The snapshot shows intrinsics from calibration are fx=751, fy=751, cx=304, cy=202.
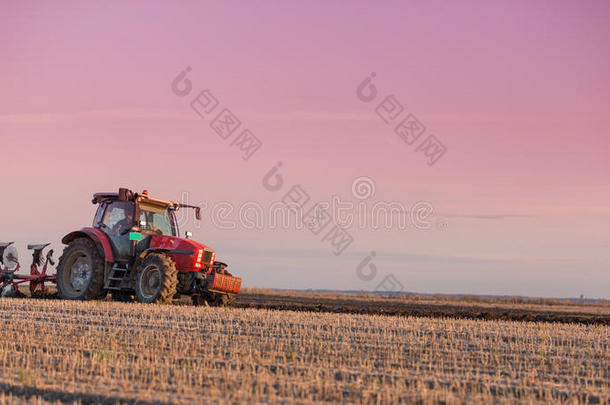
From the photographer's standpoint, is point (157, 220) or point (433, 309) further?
point (433, 309)

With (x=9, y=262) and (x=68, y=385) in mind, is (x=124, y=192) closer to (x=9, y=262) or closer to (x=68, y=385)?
(x=9, y=262)

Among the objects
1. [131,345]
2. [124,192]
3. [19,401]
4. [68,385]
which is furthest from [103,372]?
[124,192]

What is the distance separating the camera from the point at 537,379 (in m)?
8.88

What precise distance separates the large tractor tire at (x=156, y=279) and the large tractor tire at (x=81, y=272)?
1161 mm

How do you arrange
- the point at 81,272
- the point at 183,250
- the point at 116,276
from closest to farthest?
the point at 183,250
the point at 116,276
the point at 81,272

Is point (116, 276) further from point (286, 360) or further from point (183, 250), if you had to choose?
point (286, 360)

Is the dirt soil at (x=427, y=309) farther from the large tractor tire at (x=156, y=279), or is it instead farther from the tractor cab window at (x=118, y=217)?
the tractor cab window at (x=118, y=217)

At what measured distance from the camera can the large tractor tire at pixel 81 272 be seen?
1897cm

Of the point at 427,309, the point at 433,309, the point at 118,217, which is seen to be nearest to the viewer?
the point at 118,217

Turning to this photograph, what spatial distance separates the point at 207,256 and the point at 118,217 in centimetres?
253

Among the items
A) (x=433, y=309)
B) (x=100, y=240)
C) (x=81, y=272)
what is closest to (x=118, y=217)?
(x=100, y=240)

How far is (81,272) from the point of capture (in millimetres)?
19766

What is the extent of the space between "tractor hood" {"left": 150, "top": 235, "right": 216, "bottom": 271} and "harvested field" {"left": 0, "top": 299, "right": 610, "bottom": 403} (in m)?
3.42

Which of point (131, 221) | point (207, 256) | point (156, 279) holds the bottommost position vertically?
point (156, 279)
